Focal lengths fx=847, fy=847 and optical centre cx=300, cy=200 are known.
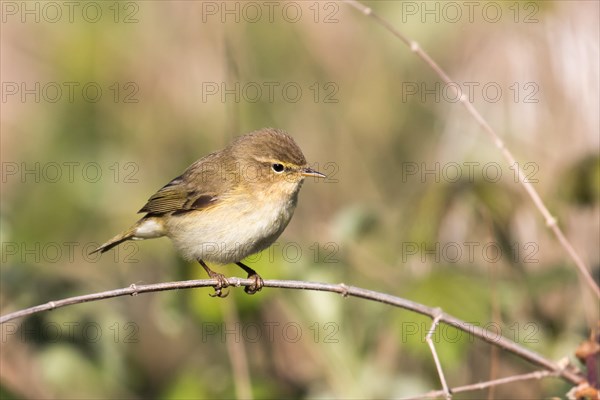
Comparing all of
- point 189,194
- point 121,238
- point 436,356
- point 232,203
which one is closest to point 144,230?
point 121,238

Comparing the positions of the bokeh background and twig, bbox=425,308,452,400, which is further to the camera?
the bokeh background

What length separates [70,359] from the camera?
442 cm

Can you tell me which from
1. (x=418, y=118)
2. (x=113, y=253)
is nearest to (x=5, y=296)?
(x=113, y=253)

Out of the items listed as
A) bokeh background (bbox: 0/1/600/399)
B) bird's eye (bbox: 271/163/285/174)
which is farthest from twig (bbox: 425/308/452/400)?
bird's eye (bbox: 271/163/285/174)

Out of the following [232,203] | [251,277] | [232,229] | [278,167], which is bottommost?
[251,277]

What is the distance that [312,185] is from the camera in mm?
8516

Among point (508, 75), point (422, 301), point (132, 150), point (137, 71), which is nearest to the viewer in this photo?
point (422, 301)

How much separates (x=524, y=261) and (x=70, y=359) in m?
3.06

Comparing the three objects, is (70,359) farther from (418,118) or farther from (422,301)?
(418,118)

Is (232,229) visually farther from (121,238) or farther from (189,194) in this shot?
(121,238)

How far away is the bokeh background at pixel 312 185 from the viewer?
4465mm

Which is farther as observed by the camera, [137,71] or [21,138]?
A: [21,138]

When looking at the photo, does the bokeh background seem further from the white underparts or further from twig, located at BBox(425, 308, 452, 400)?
twig, located at BBox(425, 308, 452, 400)

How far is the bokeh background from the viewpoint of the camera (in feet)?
14.6
